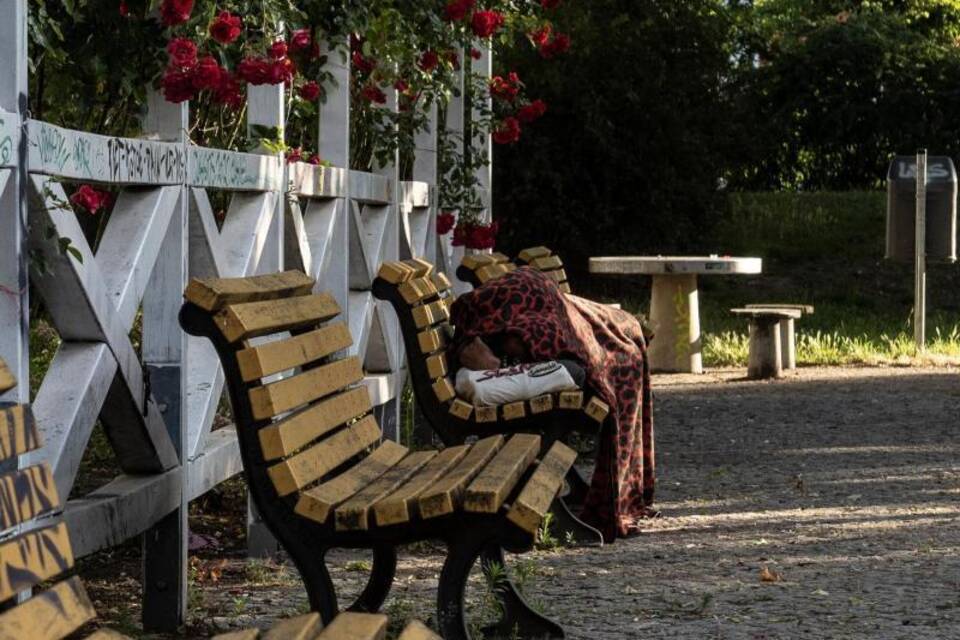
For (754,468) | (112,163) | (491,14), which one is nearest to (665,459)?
(754,468)

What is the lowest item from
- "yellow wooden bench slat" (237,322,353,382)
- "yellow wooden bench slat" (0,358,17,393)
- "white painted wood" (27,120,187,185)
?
"yellow wooden bench slat" (237,322,353,382)

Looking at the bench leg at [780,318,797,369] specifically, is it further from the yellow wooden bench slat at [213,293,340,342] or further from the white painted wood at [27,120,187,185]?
the white painted wood at [27,120,187,185]

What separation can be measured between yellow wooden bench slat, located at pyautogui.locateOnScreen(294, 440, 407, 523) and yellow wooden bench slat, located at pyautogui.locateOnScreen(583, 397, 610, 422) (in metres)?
1.35

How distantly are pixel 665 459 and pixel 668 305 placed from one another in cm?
542

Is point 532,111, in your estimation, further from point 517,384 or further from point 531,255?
point 517,384

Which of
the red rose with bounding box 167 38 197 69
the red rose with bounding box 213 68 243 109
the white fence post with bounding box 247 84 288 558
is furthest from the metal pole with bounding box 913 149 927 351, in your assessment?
the red rose with bounding box 167 38 197 69

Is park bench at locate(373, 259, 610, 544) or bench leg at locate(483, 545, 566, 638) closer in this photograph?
bench leg at locate(483, 545, 566, 638)

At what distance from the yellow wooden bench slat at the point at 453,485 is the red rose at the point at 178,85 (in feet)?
→ 3.97

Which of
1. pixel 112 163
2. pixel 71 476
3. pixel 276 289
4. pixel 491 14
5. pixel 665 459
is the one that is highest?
pixel 491 14

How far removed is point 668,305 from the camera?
1461 cm

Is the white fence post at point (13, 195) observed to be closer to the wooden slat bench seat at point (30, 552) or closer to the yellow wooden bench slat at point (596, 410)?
the wooden slat bench seat at point (30, 552)

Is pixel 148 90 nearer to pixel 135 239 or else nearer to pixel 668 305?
pixel 135 239

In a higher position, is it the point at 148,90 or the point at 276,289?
the point at 148,90

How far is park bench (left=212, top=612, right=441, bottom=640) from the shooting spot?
2.86m
